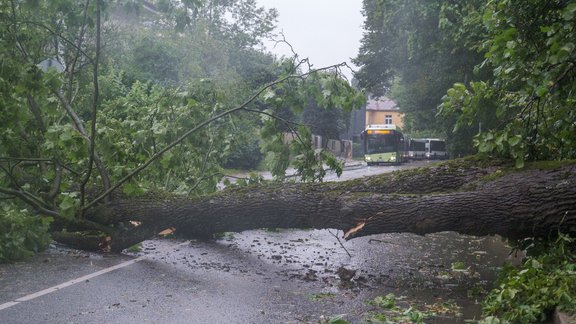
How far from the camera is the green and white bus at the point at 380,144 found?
46.8 meters

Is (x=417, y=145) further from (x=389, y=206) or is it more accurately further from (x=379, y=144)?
(x=389, y=206)

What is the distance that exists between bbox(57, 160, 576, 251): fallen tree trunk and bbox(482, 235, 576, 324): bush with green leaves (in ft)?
1.88

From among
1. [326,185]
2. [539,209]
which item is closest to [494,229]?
[539,209]

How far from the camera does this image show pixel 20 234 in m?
9.45

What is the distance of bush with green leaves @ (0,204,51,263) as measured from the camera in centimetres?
917

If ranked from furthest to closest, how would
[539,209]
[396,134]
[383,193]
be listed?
[396,134] < [383,193] < [539,209]

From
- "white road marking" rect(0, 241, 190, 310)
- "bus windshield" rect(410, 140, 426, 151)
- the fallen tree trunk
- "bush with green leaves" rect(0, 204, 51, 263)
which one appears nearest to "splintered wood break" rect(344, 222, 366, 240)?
the fallen tree trunk

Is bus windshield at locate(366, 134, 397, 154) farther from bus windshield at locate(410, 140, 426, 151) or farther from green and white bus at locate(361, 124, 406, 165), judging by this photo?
bus windshield at locate(410, 140, 426, 151)

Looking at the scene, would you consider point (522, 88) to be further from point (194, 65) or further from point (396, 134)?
point (396, 134)

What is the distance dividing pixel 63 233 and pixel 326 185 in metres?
4.07

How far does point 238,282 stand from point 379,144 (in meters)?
39.3

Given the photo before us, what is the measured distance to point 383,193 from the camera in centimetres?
895

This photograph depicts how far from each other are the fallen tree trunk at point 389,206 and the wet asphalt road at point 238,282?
602mm

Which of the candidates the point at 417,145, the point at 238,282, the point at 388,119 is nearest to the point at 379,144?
the point at 417,145
